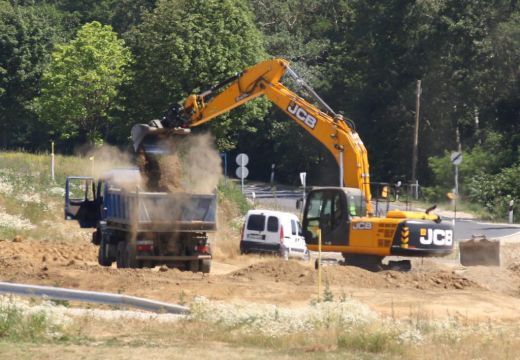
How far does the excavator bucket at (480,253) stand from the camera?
33969mm

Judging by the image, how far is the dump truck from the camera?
26438 mm

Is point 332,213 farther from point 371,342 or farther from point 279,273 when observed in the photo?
point 371,342

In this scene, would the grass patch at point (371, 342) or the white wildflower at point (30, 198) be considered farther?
the white wildflower at point (30, 198)

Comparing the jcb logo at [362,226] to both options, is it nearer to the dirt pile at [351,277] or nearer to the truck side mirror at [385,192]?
the truck side mirror at [385,192]

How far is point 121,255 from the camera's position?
90.9ft

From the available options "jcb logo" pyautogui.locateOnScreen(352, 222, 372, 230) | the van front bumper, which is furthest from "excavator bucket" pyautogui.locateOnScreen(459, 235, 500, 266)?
"jcb logo" pyautogui.locateOnScreen(352, 222, 372, 230)

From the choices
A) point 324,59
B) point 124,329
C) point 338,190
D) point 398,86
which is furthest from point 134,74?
point 124,329

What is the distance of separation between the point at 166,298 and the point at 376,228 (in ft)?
28.3

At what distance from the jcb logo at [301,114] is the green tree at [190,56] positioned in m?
27.7

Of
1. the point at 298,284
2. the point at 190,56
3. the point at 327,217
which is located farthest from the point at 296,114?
the point at 190,56

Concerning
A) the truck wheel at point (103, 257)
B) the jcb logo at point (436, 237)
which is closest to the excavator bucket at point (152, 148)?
the truck wheel at point (103, 257)

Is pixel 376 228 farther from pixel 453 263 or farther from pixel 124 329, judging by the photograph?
pixel 124 329

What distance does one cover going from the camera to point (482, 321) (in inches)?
811

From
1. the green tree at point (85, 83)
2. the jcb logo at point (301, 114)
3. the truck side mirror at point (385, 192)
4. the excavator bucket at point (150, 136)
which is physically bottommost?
the truck side mirror at point (385, 192)
